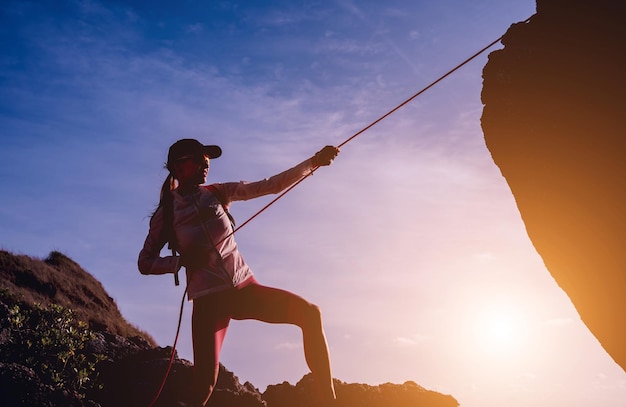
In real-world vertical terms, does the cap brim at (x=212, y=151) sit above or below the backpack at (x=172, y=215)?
above

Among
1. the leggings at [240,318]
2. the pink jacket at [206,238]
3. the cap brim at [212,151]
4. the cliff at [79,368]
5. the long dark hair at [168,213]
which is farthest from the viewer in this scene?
the cliff at [79,368]

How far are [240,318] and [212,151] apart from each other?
1.73 meters

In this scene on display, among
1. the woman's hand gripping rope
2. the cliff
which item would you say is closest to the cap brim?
the woman's hand gripping rope

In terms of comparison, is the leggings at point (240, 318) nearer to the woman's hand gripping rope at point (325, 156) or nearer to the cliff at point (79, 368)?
the woman's hand gripping rope at point (325, 156)

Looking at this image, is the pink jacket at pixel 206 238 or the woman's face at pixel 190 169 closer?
A: the pink jacket at pixel 206 238

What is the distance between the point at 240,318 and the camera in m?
4.59

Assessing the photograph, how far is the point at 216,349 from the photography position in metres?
4.55

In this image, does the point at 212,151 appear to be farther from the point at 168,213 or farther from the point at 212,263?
the point at 212,263

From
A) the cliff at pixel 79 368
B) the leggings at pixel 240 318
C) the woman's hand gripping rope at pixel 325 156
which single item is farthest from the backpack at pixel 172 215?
the cliff at pixel 79 368

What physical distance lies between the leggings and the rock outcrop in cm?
462

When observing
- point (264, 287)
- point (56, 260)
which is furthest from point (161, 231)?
point (56, 260)

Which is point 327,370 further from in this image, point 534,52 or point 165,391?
point 534,52

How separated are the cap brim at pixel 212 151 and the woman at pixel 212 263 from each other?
0.04 ft

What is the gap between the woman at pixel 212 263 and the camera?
4.38 m
